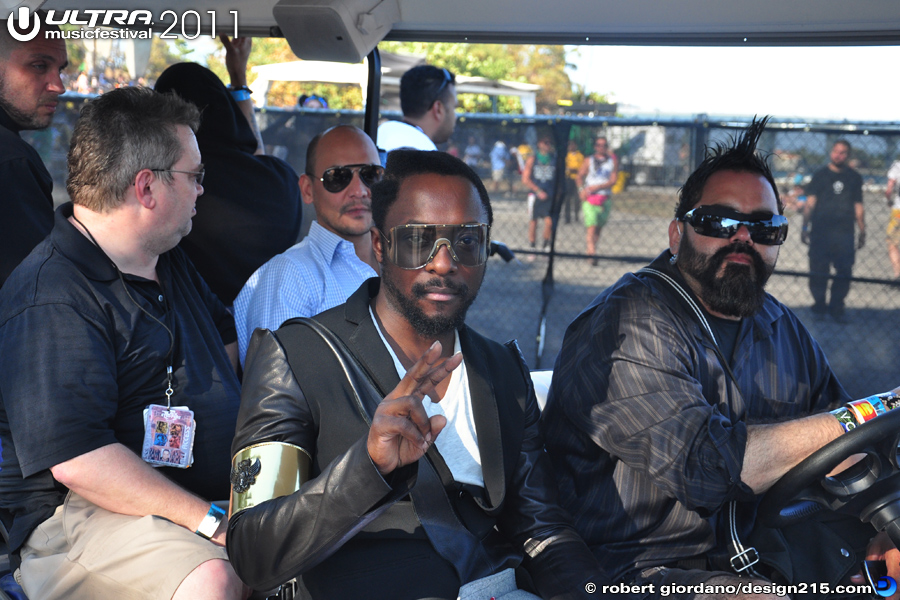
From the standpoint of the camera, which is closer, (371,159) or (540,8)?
(540,8)

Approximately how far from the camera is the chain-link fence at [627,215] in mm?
6574

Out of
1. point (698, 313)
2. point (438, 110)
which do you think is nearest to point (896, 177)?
point (438, 110)

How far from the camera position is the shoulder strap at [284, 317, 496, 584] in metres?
1.79

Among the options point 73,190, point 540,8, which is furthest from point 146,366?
point 540,8

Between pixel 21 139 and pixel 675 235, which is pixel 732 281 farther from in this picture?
pixel 21 139

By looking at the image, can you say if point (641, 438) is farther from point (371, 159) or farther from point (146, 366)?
point (371, 159)

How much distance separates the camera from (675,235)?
2.62 m

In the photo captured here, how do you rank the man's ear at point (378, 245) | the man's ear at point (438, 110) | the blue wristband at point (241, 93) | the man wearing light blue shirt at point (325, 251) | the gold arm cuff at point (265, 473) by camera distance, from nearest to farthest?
the gold arm cuff at point (265, 473), the man's ear at point (378, 245), the man wearing light blue shirt at point (325, 251), the blue wristband at point (241, 93), the man's ear at point (438, 110)

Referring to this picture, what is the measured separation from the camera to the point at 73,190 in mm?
2281

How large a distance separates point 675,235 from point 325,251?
1.35 meters

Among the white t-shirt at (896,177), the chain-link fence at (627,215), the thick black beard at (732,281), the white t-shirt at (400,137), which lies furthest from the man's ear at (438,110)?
the white t-shirt at (896,177)

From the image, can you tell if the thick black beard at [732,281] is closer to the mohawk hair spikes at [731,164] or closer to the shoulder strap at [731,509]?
the shoulder strap at [731,509]

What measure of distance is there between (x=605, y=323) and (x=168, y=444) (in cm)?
132

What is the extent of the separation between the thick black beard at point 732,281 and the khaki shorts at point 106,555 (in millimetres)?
1625
